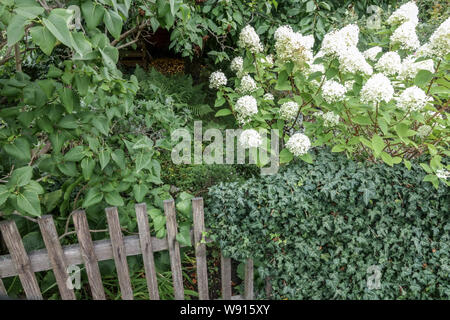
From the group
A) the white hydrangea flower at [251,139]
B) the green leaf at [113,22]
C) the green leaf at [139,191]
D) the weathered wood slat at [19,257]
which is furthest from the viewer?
the white hydrangea flower at [251,139]

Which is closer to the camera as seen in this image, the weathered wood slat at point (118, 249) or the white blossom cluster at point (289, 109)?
the weathered wood slat at point (118, 249)

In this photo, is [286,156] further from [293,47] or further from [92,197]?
[92,197]

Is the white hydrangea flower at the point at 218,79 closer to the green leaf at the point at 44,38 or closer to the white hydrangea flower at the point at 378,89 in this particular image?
the white hydrangea flower at the point at 378,89

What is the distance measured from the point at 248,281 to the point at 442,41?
2089 mm

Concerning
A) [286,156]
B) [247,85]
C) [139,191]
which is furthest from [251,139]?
[139,191]

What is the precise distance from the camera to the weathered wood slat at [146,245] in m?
1.96

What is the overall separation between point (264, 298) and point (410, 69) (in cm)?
204

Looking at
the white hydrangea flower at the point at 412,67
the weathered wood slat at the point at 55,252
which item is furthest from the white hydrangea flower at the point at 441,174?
the weathered wood slat at the point at 55,252

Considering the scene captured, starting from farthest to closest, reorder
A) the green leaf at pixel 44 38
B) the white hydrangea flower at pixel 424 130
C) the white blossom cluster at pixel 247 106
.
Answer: the white blossom cluster at pixel 247 106 < the white hydrangea flower at pixel 424 130 < the green leaf at pixel 44 38

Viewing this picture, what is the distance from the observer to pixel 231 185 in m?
2.27

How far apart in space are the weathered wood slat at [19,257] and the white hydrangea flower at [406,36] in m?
Answer: 2.81

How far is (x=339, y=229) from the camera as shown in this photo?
223cm
